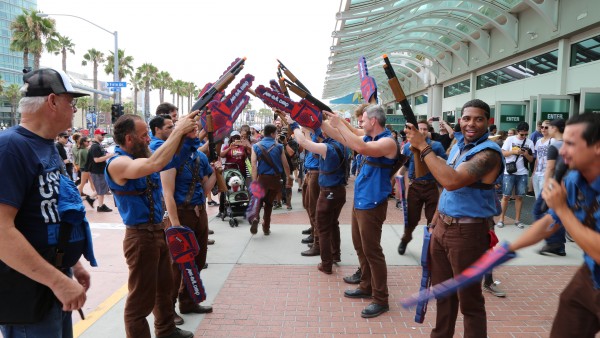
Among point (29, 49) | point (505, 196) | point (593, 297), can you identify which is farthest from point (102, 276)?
point (29, 49)

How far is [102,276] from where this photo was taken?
5098 millimetres

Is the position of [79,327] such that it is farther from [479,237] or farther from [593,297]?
[593,297]

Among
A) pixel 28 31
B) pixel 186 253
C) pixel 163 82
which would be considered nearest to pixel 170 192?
pixel 186 253

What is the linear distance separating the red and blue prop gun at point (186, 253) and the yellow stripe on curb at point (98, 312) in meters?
0.97

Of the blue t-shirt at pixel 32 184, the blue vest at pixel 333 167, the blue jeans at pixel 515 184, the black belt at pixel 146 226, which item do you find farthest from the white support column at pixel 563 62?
the blue t-shirt at pixel 32 184

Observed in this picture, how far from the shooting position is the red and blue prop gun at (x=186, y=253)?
11.7 ft

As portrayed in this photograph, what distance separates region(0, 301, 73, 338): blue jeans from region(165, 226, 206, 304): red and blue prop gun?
4.91 ft

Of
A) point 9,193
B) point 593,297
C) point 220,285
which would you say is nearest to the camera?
point 9,193

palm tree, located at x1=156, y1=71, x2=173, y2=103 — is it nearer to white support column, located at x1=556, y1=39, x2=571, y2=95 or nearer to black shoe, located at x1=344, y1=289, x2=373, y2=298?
white support column, located at x1=556, y1=39, x2=571, y2=95

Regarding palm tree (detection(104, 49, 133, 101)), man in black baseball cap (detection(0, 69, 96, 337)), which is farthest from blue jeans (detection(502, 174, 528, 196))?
palm tree (detection(104, 49, 133, 101))

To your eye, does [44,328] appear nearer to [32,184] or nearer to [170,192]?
[32,184]

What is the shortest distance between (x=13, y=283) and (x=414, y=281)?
13.8 feet

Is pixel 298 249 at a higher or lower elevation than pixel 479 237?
lower

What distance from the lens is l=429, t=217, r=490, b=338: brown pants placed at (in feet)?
9.48
